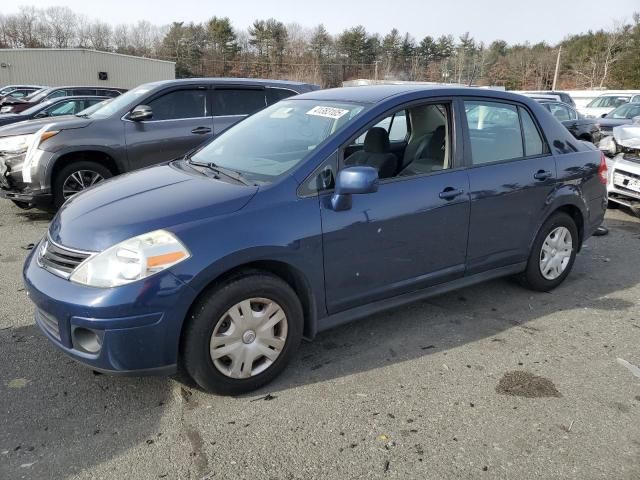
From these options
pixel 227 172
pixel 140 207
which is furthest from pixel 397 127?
pixel 140 207

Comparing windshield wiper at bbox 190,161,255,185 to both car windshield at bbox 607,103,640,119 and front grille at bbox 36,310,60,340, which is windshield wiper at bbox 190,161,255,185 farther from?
car windshield at bbox 607,103,640,119

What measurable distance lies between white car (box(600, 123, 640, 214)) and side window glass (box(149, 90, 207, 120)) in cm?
562

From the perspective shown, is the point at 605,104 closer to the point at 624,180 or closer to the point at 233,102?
the point at 624,180

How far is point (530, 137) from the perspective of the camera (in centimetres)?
427

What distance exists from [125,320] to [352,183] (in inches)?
54.9

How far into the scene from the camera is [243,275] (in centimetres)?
283

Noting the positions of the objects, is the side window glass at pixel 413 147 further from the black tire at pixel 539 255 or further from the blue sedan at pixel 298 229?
the black tire at pixel 539 255

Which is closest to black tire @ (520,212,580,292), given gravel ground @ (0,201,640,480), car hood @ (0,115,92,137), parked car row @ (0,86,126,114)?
gravel ground @ (0,201,640,480)

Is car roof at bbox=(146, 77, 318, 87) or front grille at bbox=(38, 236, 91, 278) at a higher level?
car roof at bbox=(146, 77, 318, 87)

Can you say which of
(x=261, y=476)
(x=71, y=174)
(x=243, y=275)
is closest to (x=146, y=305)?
(x=243, y=275)

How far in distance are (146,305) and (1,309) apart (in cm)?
218

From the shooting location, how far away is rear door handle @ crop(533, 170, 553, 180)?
4.17 meters

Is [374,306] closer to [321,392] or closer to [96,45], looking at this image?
[321,392]

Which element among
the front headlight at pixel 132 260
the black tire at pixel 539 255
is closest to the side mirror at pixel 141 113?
the front headlight at pixel 132 260
